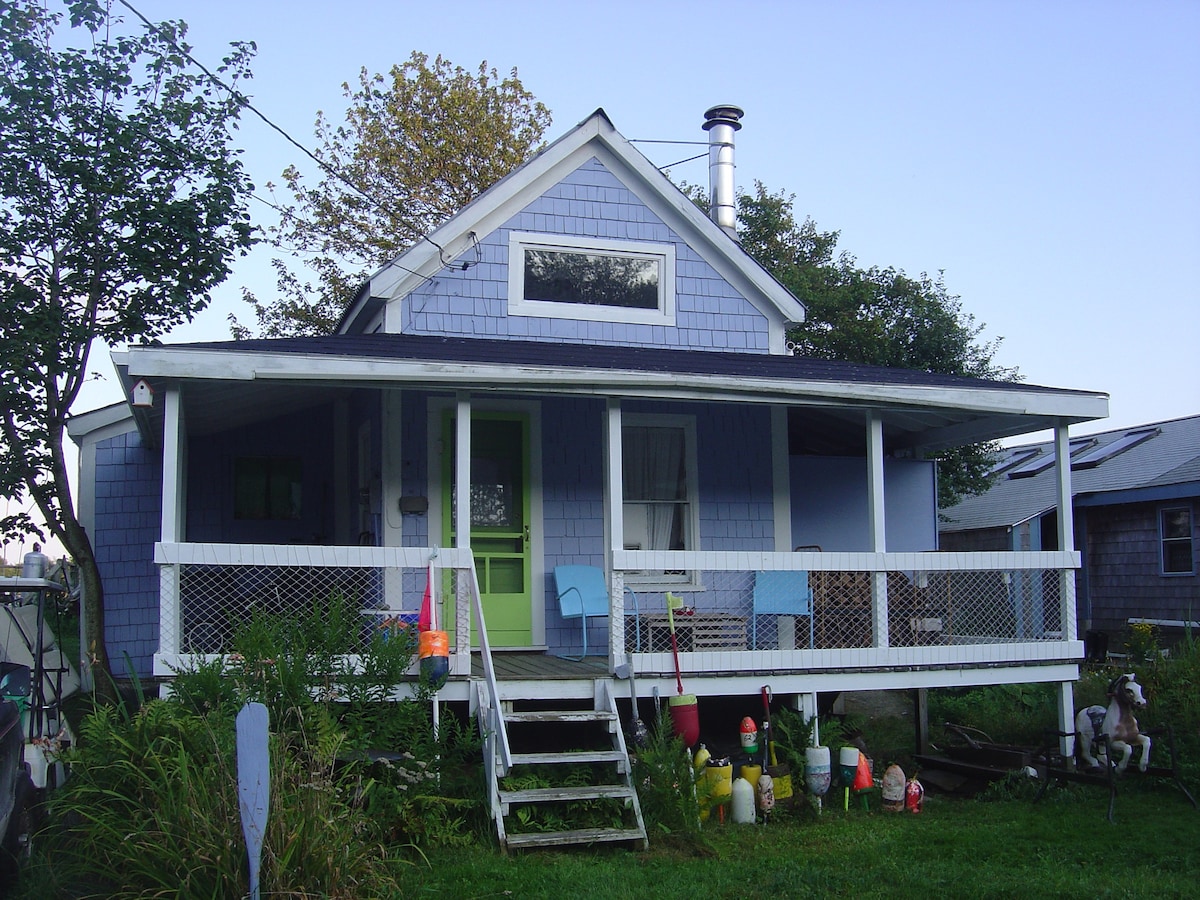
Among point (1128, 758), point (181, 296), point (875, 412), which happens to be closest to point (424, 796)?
point (875, 412)

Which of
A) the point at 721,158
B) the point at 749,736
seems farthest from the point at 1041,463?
the point at 749,736

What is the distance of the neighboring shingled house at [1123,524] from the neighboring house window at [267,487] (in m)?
10.5

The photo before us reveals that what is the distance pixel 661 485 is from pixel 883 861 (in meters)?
4.61

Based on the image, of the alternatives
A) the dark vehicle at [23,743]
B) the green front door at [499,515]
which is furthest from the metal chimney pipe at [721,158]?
the dark vehicle at [23,743]

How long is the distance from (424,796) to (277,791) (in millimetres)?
1776

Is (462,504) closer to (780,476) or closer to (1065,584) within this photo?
(780,476)

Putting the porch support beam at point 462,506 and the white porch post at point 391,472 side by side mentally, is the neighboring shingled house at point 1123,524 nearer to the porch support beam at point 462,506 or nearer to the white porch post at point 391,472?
the white porch post at point 391,472

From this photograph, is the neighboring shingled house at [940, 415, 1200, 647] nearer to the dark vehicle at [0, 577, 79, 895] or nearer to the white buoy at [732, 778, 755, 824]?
the white buoy at [732, 778, 755, 824]

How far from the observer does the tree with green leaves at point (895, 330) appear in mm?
21688

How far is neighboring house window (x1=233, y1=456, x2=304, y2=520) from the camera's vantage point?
13047 mm

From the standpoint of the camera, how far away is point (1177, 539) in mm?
18344

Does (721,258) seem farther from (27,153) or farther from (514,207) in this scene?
(27,153)

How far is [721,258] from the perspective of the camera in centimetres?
1233

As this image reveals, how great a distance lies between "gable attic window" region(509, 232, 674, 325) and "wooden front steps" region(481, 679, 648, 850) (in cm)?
458
